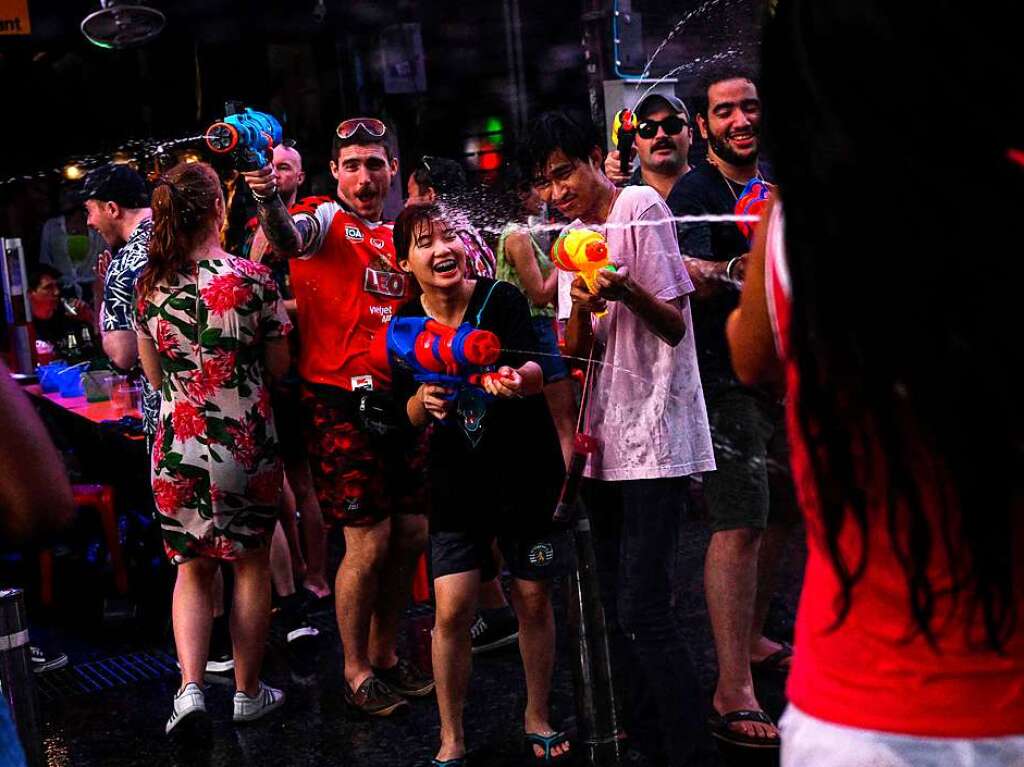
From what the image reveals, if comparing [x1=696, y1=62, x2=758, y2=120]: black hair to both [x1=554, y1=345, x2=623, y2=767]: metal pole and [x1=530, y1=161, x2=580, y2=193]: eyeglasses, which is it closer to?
[x1=530, y1=161, x2=580, y2=193]: eyeglasses

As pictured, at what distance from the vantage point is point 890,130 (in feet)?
4.08

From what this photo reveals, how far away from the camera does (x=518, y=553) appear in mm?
3553

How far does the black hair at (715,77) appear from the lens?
3686 millimetres

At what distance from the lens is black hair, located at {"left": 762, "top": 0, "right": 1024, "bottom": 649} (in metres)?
1.23

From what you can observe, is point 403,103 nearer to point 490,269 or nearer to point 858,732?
point 490,269

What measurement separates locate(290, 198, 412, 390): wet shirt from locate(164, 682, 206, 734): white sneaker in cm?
108

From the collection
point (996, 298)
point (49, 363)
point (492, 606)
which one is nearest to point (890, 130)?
point (996, 298)

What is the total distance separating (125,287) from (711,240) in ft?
6.92

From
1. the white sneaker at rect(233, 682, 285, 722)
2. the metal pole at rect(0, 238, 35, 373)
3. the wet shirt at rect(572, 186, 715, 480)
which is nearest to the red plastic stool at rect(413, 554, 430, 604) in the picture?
the white sneaker at rect(233, 682, 285, 722)

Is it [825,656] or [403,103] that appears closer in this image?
[825,656]

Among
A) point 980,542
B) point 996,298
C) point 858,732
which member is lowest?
point 858,732

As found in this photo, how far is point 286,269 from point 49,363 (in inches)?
133

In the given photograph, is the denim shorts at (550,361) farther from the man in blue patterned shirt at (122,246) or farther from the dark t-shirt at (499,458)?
the man in blue patterned shirt at (122,246)

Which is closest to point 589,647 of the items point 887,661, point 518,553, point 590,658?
point 590,658
